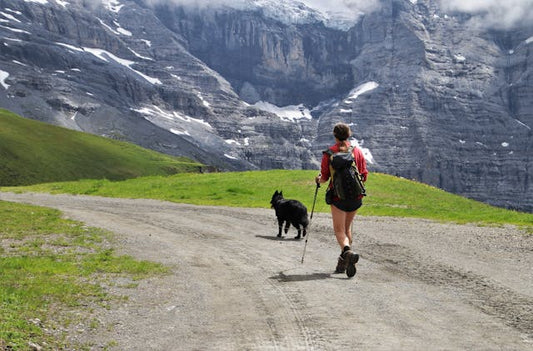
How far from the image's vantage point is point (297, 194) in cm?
4244

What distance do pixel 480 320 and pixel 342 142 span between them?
598 cm

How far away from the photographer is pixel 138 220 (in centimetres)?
2598

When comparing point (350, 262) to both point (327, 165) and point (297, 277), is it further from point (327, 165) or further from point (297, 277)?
point (327, 165)

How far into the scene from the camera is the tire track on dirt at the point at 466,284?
9727 millimetres

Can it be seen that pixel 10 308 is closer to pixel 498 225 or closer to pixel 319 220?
pixel 319 220

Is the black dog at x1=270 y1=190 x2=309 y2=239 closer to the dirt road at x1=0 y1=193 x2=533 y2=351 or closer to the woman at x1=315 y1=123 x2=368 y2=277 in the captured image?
the dirt road at x1=0 y1=193 x2=533 y2=351

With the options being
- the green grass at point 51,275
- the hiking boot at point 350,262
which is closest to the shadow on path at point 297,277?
the hiking boot at point 350,262

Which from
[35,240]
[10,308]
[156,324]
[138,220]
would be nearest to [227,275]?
[156,324]

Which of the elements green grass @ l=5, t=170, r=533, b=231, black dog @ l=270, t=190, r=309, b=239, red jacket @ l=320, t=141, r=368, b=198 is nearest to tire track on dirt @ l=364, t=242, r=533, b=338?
red jacket @ l=320, t=141, r=368, b=198

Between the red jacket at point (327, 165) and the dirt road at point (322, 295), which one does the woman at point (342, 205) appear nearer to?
the red jacket at point (327, 165)

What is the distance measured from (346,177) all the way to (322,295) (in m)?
3.36

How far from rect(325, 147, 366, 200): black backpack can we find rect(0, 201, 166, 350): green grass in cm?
502

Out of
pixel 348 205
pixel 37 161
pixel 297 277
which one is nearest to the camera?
pixel 297 277

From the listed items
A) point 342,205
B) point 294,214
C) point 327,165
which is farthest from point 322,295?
point 294,214
